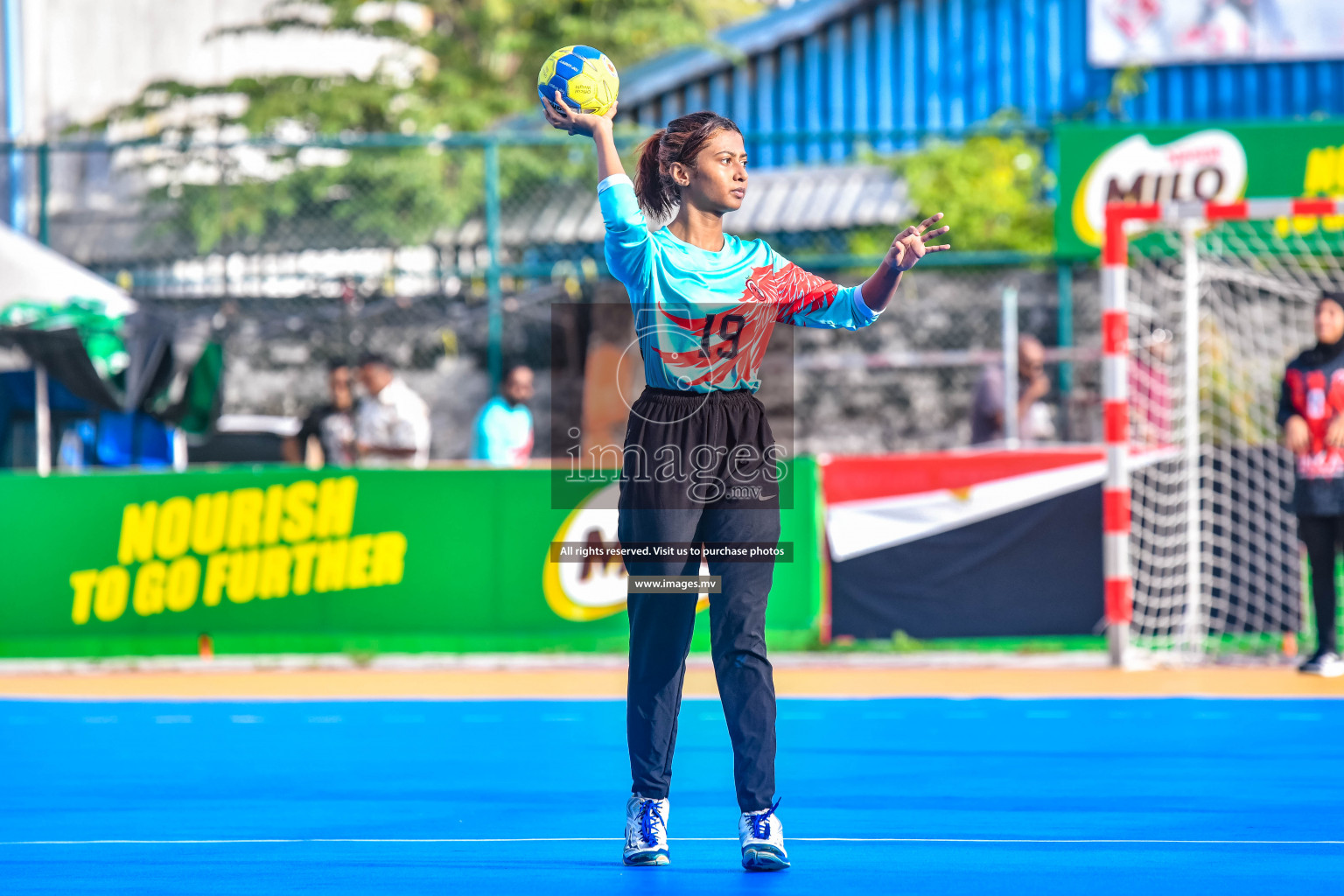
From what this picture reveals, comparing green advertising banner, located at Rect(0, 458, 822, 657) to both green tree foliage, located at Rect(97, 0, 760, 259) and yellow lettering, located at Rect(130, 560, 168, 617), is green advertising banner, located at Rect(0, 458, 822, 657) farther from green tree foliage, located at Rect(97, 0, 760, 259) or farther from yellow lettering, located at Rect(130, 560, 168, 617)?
green tree foliage, located at Rect(97, 0, 760, 259)

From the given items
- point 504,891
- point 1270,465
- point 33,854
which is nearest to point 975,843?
point 504,891

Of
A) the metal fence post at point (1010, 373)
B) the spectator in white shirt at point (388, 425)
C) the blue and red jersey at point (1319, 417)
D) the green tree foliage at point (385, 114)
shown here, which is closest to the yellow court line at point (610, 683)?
the blue and red jersey at point (1319, 417)

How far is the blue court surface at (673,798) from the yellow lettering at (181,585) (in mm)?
1763

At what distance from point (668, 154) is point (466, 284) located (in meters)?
10.6

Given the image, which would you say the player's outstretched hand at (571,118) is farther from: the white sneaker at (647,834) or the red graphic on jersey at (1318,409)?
the red graphic on jersey at (1318,409)

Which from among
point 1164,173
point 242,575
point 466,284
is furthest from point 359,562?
point 1164,173

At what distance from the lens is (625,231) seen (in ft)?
13.2

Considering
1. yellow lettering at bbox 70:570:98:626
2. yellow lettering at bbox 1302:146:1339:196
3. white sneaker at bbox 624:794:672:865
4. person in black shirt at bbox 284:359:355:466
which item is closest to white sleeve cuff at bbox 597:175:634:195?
white sneaker at bbox 624:794:672:865

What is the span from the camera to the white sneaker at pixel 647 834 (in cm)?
420

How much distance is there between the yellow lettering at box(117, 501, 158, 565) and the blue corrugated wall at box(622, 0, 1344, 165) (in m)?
9.50

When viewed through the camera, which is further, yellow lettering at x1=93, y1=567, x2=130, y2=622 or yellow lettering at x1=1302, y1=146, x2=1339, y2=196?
yellow lettering at x1=1302, y1=146, x2=1339, y2=196

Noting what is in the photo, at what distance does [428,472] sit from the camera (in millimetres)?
9938

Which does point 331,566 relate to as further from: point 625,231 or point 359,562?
point 625,231

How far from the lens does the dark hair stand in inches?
167
